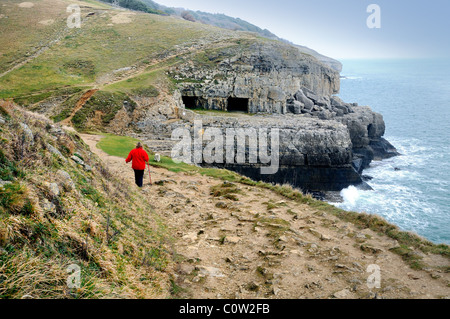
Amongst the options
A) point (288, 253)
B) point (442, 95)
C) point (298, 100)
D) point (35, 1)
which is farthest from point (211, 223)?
point (442, 95)

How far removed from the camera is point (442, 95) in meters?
114

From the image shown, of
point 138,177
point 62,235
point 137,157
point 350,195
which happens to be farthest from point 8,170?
point 350,195

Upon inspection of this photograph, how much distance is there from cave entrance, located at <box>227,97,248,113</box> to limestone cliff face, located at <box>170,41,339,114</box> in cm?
53

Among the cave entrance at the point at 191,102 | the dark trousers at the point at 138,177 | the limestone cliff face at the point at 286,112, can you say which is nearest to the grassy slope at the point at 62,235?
the dark trousers at the point at 138,177

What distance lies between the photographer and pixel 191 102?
47.0m

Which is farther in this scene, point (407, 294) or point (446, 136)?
point (446, 136)

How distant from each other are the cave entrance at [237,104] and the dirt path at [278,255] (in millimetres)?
37932

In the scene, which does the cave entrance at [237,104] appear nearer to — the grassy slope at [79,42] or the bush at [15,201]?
the grassy slope at [79,42]

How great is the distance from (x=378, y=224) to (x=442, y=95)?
137515 mm

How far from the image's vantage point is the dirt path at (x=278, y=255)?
6316mm

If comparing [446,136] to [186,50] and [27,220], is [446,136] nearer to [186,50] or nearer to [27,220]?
[186,50]

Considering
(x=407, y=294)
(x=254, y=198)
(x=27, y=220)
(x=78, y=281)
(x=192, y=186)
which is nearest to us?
(x=78, y=281)

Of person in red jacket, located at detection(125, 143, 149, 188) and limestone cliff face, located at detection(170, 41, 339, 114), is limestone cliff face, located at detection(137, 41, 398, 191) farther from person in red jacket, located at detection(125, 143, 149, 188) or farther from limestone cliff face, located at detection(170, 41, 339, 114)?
person in red jacket, located at detection(125, 143, 149, 188)

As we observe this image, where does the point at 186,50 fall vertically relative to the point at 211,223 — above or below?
above
